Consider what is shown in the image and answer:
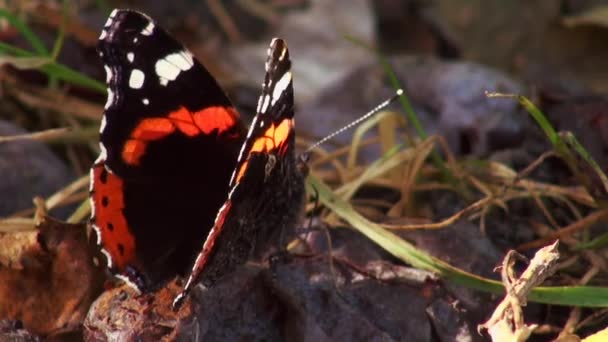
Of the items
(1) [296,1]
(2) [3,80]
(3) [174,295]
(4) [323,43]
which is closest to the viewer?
(3) [174,295]

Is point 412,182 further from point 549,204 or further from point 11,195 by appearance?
point 11,195

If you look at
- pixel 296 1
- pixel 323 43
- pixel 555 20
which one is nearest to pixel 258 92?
pixel 323 43

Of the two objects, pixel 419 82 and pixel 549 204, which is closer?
pixel 549 204

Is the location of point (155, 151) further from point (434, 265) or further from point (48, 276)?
point (434, 265)

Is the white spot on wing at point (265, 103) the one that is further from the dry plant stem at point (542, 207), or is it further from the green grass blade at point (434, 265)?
the dry plant stem at point (542, 207)

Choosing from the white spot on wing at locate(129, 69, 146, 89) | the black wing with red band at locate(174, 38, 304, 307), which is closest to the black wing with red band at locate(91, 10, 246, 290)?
the white spot on wing at locate(129, 69, 146, 89)

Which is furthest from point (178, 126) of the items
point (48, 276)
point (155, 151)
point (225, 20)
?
point (225, 20)
